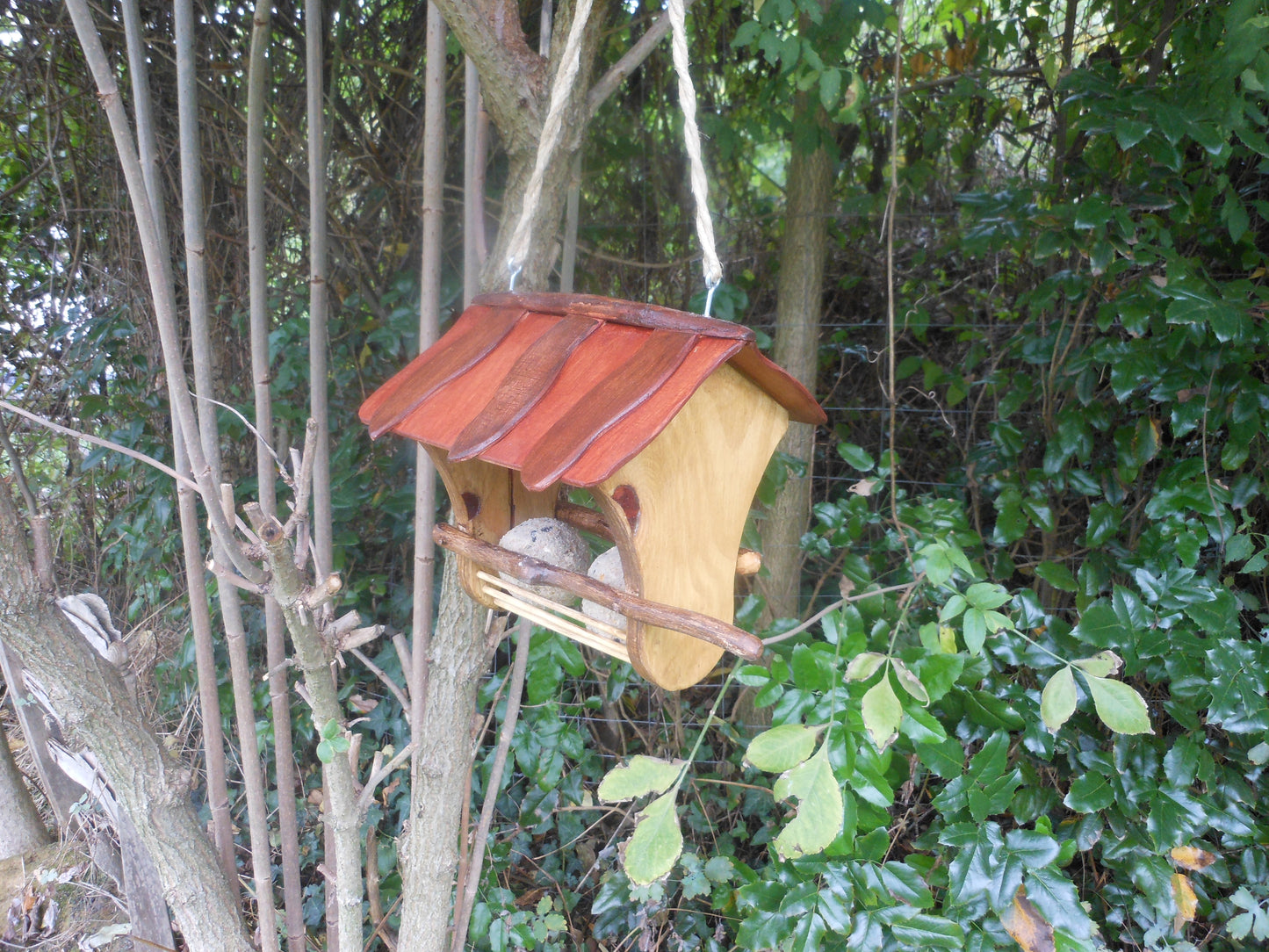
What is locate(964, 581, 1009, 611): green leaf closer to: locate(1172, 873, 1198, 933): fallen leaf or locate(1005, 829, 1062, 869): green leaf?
locate(1005, 829, 1062, 869): green leaf

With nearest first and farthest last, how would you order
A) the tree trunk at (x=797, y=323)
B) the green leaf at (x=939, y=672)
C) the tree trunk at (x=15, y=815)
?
the green leaf at (x=939, y=672) → the tree trunk at (x=797, y=323) → the tree trunk at (x=15, y=815)

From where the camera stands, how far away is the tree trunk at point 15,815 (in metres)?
1.85

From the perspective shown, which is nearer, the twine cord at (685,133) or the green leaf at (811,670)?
the twine cord at (685,133)

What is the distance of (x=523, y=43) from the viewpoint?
3.11ft

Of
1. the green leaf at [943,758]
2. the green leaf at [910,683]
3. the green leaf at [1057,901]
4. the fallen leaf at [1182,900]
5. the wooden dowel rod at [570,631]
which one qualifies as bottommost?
the fallen leaf at [1182,900]

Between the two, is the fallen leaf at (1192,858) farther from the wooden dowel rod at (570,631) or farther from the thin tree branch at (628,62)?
the thin tree branch at (628,62)

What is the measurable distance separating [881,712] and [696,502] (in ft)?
1.22

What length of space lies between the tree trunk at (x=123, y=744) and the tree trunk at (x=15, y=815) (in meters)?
0.87

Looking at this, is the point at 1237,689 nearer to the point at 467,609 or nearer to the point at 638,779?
the point at 638,779

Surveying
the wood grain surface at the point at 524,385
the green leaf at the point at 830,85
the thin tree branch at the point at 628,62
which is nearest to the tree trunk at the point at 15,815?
the wood grain surface at the point at 524,385

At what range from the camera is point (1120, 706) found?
0.93m

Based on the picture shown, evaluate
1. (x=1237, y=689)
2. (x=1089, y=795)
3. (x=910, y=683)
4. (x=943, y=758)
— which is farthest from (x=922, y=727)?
(x=1237, y=689)

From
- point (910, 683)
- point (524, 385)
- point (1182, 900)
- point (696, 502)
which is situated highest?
point (524, 385)

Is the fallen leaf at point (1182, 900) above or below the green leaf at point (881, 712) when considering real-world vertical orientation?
below
